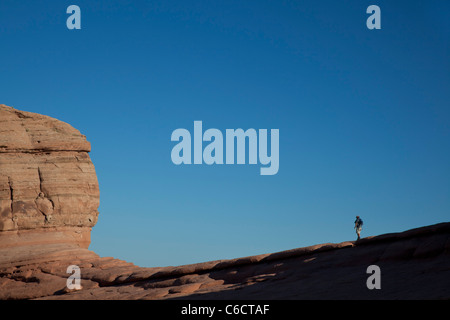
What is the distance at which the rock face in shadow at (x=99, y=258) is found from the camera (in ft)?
54.6

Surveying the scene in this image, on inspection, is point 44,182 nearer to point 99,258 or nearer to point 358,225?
point 99,258

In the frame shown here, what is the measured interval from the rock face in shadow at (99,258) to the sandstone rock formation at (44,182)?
68 millimetres

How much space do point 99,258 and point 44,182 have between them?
767cm

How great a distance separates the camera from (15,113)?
34.8 metres

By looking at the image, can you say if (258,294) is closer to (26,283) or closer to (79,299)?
(79,299)

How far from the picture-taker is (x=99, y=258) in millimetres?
29359

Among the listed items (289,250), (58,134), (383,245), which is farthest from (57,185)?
(383,245)

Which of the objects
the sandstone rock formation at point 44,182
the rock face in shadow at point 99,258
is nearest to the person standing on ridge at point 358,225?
the rock face in shadow at point 99,258

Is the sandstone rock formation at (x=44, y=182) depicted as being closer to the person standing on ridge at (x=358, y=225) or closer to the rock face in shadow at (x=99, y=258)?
the rock face in shadow at (x=99, y=258)

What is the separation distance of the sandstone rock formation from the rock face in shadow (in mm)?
68

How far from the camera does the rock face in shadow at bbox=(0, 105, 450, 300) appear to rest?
16.6 meters

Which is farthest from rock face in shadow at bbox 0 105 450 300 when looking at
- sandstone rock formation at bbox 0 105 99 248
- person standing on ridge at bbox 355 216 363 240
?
person standing on ridge at bbox 355 216 363 240

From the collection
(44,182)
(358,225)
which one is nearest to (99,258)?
(44,182)
